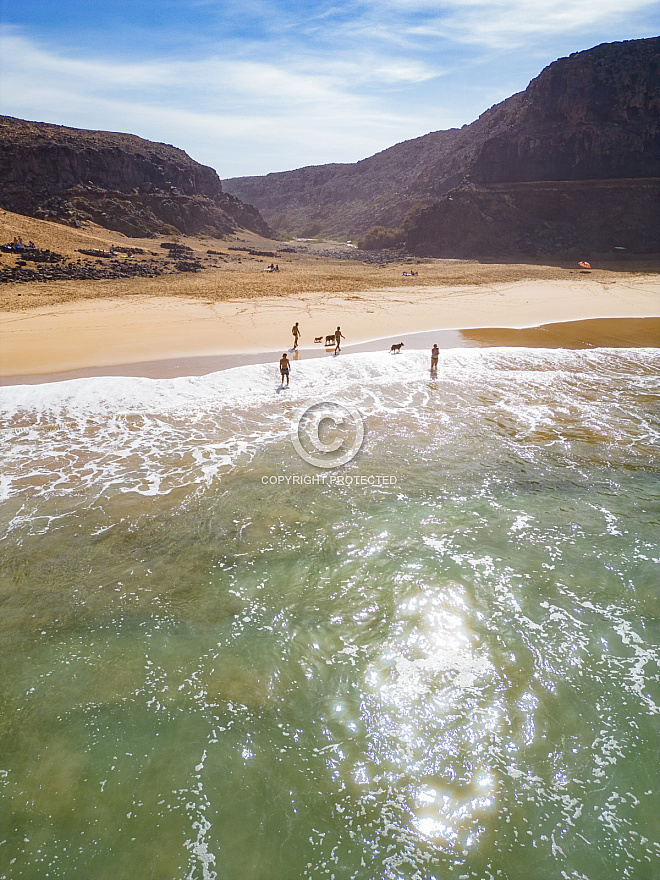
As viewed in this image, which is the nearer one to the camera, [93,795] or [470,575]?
[93,795]

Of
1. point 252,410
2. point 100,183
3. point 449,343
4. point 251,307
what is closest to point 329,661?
point 252,410

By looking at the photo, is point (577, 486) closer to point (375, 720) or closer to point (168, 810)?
point (375, 720)

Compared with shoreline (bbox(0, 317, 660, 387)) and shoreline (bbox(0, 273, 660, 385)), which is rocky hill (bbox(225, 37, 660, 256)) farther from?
shoreline (bbox(0, 317, 660, 387))

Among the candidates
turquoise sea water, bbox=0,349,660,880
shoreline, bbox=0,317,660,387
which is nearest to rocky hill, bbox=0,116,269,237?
shoreline, bbox=0,317,660,387

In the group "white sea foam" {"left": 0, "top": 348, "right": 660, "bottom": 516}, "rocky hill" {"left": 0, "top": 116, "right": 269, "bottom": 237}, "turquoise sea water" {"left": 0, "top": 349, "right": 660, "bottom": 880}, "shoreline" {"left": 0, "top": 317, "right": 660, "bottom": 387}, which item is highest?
"rocky hill" {"left": 0, "top": 116, "right": 269, "bottom": 237}

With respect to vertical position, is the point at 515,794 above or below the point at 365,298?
below

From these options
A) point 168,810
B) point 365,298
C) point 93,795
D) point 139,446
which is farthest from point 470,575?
point 365,298
